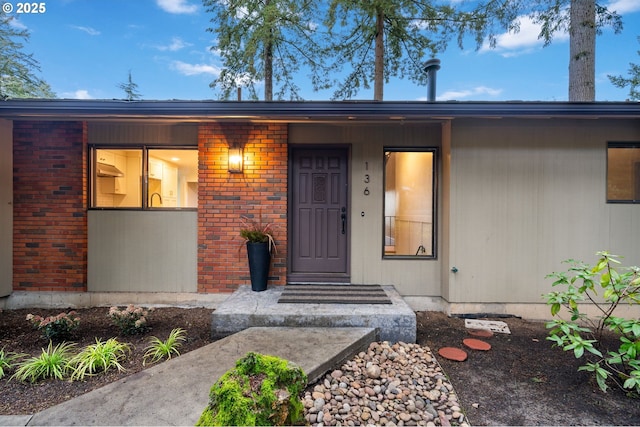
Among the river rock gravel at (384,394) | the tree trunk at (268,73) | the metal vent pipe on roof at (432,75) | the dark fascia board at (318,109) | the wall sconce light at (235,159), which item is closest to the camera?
the river rock gravel at (384,394)

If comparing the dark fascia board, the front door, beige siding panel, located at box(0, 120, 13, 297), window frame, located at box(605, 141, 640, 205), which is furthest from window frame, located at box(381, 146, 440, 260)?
beige siding panel, located at box(0, 120, 13, 297)

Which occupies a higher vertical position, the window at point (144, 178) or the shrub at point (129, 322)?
the window at point (144, 178)

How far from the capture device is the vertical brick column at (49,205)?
4.56 meters

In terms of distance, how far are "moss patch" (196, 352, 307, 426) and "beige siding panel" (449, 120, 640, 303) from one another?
10.9 feet

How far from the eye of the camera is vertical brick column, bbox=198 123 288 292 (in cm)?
457

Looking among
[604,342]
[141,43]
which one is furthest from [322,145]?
[141,43]

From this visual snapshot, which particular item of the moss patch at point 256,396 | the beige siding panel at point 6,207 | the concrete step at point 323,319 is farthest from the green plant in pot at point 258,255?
the beige siding panel at point 6,207

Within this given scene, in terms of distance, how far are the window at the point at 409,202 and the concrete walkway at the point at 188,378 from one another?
1.79m

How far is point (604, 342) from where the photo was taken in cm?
356

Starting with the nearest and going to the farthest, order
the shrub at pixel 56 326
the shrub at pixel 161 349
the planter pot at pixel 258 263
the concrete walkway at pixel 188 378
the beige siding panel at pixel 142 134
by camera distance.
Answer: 1. the concrete walkway at pixel 188 378
2. the shrub at pixel 161 349
3. the shrub at pixel 56 326
4. the planter pot at pixel 258 263
5. the beige siding panel at pixel 142 134

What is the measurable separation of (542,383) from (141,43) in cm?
1165

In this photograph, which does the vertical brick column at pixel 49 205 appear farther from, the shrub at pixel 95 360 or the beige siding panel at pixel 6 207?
the shrub at pixel 95 360

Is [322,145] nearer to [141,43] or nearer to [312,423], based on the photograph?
[312,423]

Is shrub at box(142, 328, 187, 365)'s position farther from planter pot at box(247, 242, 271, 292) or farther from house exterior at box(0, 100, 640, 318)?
house exterior at box(0, 100, 640, 318)
